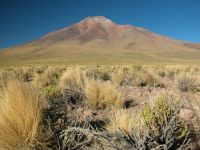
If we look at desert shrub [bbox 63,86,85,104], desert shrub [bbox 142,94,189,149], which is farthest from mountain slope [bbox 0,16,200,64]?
desert shrub [bbox 142,94,189,149]

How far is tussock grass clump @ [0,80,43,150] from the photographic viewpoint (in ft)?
10.2

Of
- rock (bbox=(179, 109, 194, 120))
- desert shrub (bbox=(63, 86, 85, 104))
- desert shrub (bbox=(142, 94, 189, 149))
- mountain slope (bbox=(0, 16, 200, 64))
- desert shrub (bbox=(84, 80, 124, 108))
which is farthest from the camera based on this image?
mountain slope (bbox=(0, 16, 200, 64))

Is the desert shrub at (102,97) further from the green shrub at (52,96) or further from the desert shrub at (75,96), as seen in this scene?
the green shrub at (52,96)

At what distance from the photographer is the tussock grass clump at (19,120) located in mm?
3115

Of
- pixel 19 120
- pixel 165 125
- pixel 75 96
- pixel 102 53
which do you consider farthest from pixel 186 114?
pixel 102 53

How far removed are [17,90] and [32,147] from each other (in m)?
0.82

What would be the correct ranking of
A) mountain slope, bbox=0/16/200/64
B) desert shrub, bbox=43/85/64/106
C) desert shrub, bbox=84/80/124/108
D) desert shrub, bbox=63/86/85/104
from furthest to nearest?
mountain slope, bbox=0/16/200/64 → desert shrub, bbox=63/86/85/104 → desert shrub, bbox=43/85/64/106 → desert shrub, bbox=84/80/124/108

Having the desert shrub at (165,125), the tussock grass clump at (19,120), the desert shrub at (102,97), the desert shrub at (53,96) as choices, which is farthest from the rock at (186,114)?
the desert shrub at (53,96)

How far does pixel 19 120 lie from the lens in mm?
3201

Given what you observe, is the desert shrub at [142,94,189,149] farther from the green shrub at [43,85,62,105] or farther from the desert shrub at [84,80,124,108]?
the green shrub at [43,85,62,105]

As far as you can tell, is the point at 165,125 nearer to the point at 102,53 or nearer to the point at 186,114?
the point at 186,114

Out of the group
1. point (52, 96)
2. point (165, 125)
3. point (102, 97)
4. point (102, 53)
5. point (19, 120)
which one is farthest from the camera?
point (102, 53)

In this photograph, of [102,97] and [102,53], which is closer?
[102,97]

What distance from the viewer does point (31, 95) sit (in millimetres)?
3527
